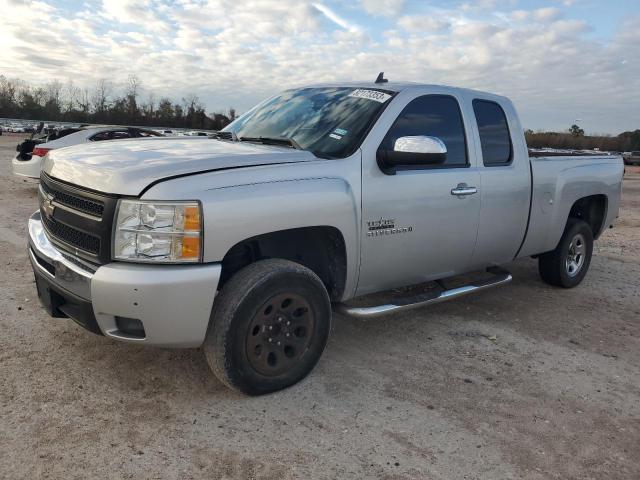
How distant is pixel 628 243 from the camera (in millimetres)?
9359

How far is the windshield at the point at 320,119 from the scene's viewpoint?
3.86 meters

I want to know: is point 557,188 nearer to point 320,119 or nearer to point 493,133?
point 493,133

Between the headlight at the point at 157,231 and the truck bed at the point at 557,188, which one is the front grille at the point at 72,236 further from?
the truck bed at the point at 557,188

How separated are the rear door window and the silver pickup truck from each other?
0.05 feet

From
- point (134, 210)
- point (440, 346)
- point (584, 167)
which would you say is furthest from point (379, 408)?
point (584, 167)

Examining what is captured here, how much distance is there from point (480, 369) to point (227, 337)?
1.92 m

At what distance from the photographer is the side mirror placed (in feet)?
12.1

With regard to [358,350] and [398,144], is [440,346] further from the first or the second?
[398,144]

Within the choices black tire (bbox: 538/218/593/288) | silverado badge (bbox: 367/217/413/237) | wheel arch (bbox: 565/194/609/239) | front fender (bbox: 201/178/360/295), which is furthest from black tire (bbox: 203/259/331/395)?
wheel arch (bbox: 565/194/609/239)

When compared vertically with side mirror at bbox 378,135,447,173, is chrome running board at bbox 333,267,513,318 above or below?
below

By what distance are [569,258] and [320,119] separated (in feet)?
12.0

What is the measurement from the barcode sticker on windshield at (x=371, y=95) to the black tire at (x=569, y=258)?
295 cm

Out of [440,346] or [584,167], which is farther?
[584,167]

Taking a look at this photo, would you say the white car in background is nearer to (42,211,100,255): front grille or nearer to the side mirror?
(42,211,100,255): front grille
